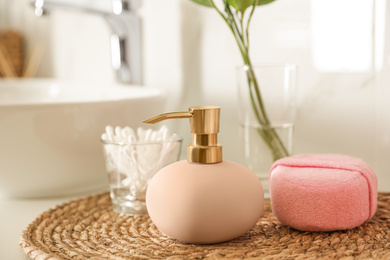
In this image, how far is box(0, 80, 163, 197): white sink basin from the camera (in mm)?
615

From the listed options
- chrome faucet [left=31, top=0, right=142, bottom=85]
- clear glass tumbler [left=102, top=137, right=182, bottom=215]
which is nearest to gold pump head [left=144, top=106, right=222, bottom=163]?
clear glass tumbler [left=102, top=137, right=182, bottom=215]

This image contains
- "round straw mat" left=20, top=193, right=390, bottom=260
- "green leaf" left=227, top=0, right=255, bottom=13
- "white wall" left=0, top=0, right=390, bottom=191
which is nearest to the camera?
"round straw mat" left=20, top=193, right=390, bottom=260

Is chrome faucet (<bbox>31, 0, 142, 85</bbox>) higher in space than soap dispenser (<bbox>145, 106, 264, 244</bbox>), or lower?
higher

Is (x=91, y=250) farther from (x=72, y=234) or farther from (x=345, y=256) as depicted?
(x=345, y=256)

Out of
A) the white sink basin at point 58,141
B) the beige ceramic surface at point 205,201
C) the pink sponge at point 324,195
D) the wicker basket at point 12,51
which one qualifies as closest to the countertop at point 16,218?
the white sink basin at point 58,141

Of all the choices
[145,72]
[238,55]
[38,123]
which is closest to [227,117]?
[238,55]

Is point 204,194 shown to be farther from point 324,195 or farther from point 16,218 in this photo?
point 16,218

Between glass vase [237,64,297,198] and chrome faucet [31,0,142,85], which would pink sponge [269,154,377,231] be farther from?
chrome faucet [31,0,142,85]

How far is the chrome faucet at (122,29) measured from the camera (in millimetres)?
861

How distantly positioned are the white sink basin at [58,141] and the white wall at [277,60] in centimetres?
14

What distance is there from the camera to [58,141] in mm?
636

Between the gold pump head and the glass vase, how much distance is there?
18cm

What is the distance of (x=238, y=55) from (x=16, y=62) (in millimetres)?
829

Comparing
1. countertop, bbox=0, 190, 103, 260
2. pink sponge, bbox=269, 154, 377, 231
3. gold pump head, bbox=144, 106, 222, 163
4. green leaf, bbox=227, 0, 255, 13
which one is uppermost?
green leaf, bbox=227, 0, 255, 13
